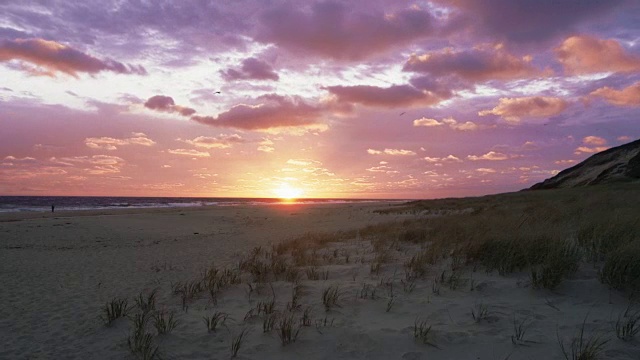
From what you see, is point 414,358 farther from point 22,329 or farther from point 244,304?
point 22,329

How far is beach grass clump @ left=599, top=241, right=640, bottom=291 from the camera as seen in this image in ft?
18.8

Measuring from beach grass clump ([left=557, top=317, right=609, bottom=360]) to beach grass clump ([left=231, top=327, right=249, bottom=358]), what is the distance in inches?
150

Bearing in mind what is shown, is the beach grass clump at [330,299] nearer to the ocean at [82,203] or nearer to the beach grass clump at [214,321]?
the beach grass clump at [214,321]

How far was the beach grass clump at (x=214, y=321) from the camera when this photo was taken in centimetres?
568

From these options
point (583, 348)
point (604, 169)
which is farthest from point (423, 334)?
point (604, 169)

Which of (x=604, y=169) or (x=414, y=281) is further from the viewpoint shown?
(x=604, y=169)

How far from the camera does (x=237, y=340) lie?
522 cm

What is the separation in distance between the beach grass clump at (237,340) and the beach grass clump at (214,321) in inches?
17.3

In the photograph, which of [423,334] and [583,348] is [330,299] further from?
[583,348]

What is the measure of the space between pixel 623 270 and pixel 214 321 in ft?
20.6

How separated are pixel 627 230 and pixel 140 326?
926cm

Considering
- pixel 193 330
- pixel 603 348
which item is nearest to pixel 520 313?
pixel 603 348

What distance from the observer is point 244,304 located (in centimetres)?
696

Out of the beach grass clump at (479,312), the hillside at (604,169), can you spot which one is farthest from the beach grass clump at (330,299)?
the hillside at (604,169)
